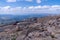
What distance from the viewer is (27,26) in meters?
6.45

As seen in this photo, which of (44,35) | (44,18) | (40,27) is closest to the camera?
(44,35)

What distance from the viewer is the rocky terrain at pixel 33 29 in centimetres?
568

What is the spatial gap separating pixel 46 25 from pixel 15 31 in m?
1.26

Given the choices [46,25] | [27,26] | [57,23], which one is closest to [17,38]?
[27,26]

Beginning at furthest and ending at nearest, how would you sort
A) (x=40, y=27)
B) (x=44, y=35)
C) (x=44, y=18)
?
(x=44, y=18)
(x=40, y=27)
(x=44, y=35)

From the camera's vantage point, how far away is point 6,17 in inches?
258

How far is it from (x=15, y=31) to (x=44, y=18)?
1465 millimetres

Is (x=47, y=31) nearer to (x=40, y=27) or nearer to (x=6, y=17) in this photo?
(x=40, y=27)

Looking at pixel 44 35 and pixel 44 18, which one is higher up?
pixel 44 18

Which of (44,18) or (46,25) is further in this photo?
(44,18)

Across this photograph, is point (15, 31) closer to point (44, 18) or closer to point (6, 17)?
point (6, 17)

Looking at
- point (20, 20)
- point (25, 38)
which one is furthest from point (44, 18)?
point (25, 38)

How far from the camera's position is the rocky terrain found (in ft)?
18.6

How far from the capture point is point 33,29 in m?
6.09
